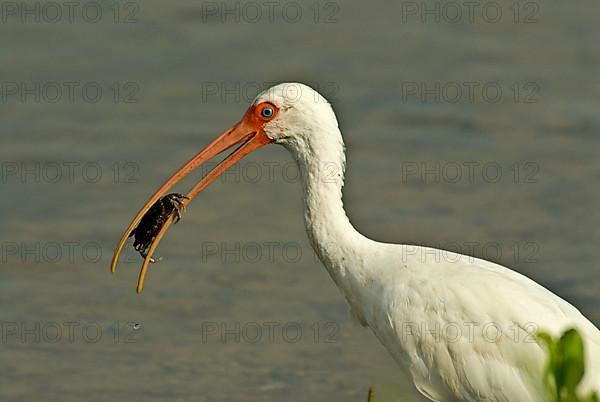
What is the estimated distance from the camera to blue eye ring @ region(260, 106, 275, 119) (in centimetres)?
763

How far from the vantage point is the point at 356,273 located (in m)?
7.54

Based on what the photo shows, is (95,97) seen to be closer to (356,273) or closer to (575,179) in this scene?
(575,179)

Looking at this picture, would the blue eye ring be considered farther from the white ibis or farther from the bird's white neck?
the bird's white neck

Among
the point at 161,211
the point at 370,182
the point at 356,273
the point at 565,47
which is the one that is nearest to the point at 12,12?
the point at 370,182

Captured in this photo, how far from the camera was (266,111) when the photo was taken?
7660 millimetres

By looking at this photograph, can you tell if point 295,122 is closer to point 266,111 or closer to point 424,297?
point 266,111

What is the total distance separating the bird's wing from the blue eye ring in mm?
1106

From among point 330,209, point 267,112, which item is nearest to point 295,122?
point 267,112

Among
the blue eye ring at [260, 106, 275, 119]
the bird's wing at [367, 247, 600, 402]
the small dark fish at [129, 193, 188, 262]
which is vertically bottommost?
the bird's wing at [367, 247, 600, 402]

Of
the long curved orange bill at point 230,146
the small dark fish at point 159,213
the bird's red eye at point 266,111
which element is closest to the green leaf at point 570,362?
the bird's red eye at point 266,111

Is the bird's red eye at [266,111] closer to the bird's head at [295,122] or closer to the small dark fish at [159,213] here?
the bird's head at [295,122]

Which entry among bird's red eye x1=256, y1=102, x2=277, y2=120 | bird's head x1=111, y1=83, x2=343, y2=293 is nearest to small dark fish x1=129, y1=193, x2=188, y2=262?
bird's head x1=111, y1=83, x2=343, y2=293

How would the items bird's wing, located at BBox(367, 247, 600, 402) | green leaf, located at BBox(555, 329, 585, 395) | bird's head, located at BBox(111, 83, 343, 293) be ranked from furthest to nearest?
bird's head, located at BBox(111, 83, 343, 293) → bird's wing, located at BBox(367, 247, 600, 402) → green leaf, located at BBox(555, 329, 585, 395)

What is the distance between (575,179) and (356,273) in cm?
580
